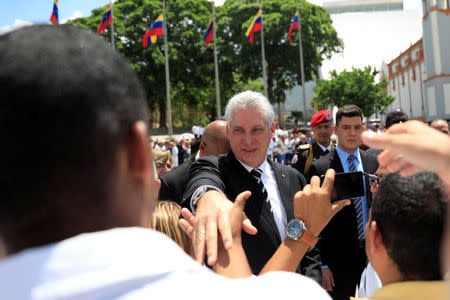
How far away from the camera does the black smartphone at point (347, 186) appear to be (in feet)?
6.04

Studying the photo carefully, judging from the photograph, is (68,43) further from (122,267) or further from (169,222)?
(169,222)

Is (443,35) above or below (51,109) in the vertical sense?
above

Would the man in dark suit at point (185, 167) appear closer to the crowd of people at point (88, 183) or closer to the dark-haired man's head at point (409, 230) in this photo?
the dark-haired man's head at point (409, 230)

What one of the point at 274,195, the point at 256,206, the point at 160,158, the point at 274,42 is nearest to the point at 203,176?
the point at 256,206

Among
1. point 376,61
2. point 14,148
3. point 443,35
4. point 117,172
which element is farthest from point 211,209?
point 376,61

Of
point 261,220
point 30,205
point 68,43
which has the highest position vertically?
point 68,43

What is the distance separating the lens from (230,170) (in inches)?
Result: 116

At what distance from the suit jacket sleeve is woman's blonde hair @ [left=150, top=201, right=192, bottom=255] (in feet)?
0.55

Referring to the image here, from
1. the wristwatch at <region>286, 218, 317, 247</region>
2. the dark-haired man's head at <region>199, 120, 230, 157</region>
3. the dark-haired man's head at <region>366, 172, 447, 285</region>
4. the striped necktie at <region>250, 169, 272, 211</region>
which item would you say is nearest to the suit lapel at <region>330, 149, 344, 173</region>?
the dark-haired man's head at <region>199, 120, 230, 157</region>

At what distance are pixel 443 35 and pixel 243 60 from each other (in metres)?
22.7

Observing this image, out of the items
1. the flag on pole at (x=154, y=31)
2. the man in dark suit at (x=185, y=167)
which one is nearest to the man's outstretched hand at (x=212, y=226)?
the man in dark suit at (x=185, y=167)

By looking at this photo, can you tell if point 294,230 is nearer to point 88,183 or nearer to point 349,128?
point 88,183

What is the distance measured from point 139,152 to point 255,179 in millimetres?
2053

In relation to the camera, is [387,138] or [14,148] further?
[387,138]
